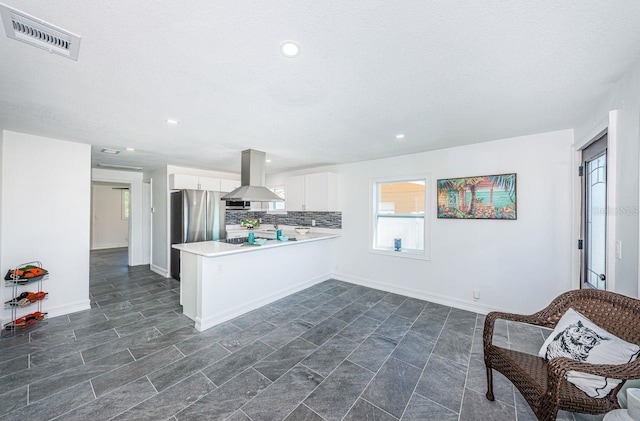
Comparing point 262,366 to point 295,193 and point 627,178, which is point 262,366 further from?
point 295,193

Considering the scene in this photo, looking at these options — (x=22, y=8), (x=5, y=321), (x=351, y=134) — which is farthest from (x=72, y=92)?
(x=5, y=321)

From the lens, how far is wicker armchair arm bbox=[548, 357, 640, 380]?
1.15 meters

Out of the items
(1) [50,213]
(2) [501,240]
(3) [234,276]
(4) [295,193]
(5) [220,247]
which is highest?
(4) [295,193]

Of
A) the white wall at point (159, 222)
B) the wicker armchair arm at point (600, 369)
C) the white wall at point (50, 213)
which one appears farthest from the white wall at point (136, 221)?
the wicker armchair arm at point (600, 369)

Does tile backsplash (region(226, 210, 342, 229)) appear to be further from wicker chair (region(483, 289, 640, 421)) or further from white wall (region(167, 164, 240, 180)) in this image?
wicker chair (region(483, 289, 640, 421))

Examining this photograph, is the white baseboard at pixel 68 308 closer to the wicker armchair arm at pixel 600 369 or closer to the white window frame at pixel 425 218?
the white window frame at pixel 425 218

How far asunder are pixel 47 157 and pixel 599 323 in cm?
572

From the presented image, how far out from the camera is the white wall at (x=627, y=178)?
59.3 inches

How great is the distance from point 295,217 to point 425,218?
3019 millimetres

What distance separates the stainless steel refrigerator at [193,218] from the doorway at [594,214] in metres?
5.60

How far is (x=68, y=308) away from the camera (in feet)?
10.7

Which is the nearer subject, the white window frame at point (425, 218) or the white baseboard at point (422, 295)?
the white baseboard at point (422, 295)

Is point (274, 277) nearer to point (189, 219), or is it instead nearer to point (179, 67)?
point (189, 219)

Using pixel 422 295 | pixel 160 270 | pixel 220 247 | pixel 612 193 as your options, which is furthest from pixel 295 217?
pixel 612 193
